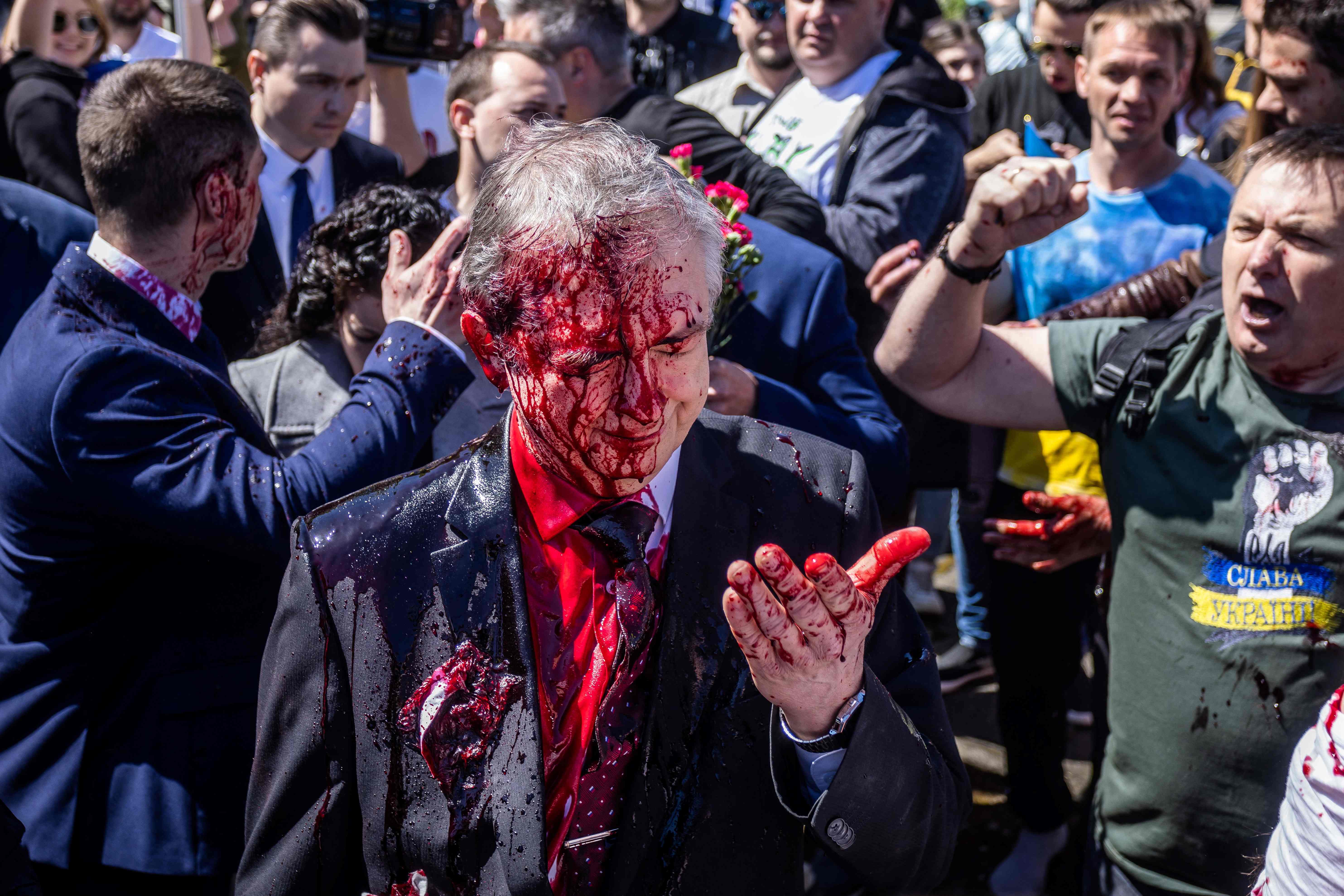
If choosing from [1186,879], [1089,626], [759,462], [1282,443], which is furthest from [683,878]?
[1089,626]

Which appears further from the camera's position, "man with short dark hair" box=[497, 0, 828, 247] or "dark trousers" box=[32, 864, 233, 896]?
"man with short dark hair" box=[497, 0, 828, 247]

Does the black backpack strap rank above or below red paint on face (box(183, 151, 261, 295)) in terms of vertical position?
below

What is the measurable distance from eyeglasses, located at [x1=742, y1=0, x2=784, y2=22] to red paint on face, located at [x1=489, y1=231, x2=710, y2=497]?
140 inches

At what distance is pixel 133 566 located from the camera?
2.09 m

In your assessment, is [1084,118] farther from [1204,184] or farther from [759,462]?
[759,462]

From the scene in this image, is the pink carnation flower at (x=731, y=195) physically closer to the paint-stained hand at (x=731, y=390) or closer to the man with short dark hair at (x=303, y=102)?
the paint-stained hand at (x=731, y=390)

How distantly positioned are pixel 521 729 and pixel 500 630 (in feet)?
0.44

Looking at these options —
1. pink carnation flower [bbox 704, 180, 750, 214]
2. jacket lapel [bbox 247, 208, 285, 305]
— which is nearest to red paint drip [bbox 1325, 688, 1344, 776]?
pink carnation flower [bbox 704, 180, 750, 214]

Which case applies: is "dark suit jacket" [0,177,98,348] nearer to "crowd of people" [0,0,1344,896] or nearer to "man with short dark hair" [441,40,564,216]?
"crowd of people" [0,0,1344,896]

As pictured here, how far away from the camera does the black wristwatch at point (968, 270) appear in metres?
2.39

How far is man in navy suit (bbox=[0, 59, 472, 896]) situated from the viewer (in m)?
1.97

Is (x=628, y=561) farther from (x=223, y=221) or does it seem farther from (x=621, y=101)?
(x=621, y=101)

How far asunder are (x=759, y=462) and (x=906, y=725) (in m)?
0.43

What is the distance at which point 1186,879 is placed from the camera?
7.05ft
